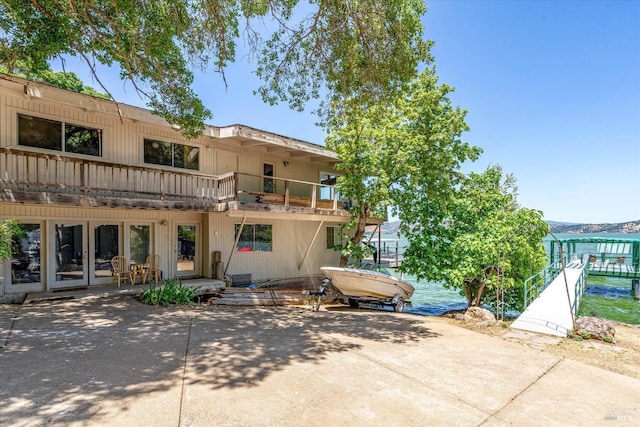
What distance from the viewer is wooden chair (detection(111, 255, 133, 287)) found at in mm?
10281

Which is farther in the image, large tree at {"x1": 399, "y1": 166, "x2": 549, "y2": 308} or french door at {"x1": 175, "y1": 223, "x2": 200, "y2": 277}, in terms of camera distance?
french door at {"x1": 175, "y1": 223, "x2": 200, "y2": 277}

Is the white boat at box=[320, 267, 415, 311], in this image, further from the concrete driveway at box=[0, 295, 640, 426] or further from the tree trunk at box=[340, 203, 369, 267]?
the concrete driveway at box=[0, 295, 640, 426]

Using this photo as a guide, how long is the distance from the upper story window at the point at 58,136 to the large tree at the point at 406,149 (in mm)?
7590

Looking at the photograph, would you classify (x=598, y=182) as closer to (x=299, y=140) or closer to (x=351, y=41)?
(x=299, y=140)

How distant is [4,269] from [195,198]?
5160 millimetres

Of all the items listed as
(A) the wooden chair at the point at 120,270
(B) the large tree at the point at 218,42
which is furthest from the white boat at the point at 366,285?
(A) the wooden chair at the point at 120,270

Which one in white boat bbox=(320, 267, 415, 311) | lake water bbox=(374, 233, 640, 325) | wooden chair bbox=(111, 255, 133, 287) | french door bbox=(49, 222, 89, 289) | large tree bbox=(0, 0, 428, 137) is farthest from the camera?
lake water bbox=(374, 233, 640, 325)

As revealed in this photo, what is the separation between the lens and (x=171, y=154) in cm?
1158

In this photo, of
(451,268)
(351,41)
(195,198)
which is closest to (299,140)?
(195,198)

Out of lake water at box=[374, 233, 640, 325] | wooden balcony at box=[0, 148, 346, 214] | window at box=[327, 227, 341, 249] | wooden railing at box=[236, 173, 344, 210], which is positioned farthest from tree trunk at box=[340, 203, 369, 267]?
window at box=[327, 227, 341, 249]

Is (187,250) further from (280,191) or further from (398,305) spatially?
(398,305)

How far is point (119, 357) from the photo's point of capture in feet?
15.4

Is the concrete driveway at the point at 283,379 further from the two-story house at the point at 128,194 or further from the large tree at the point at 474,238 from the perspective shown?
the large tree at the point at 474,238

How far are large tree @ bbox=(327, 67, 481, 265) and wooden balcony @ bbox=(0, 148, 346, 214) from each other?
92.0 inches
